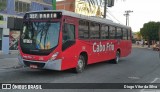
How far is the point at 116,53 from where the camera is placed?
1870cm

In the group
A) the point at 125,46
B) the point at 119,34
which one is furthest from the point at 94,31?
the point at 125,46

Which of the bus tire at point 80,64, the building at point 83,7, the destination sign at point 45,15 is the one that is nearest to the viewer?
the destination sign at point 45,15

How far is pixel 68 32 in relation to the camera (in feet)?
39.4

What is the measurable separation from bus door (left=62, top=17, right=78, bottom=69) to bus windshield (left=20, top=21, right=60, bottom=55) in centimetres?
40

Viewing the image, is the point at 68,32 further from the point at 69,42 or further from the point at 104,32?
the point at 104,32

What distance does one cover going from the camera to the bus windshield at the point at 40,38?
450 inches

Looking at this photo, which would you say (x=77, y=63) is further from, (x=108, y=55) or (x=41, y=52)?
Result: (x=108, y=55)

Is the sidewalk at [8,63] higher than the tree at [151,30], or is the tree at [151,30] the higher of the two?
the tree at [151,30]

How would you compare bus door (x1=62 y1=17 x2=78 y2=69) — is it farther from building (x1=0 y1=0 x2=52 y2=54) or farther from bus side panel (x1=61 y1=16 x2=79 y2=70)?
building (x1=0 y1=0 x2=52 y2=54)

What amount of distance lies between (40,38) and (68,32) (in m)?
1.25

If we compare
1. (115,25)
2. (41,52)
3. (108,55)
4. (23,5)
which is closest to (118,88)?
(41,52)

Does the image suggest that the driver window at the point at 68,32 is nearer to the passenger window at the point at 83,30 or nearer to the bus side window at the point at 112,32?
the passenger window at the point at 83,30

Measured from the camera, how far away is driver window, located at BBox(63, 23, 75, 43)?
1173 cm

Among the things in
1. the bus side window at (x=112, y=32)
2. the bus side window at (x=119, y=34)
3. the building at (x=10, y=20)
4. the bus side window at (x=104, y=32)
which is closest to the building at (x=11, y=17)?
the building at (x=10, y=20)
